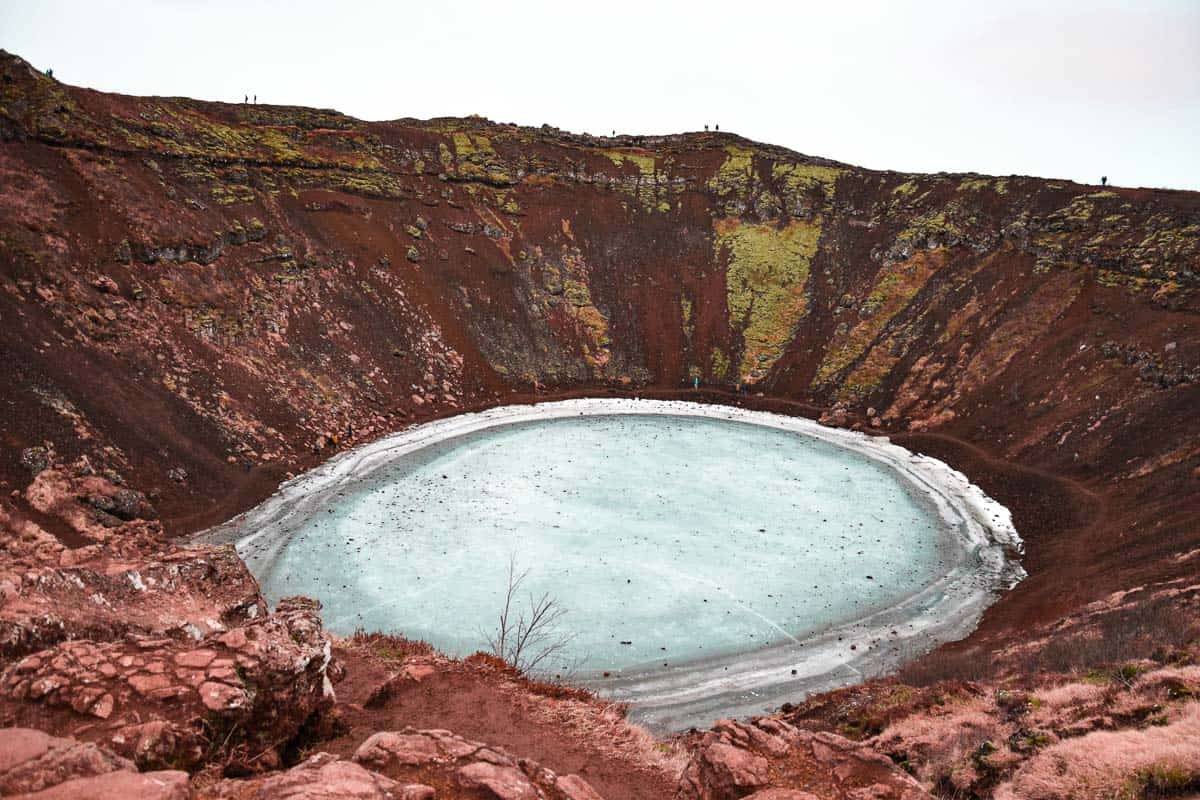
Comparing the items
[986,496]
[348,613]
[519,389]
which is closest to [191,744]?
[348,613]

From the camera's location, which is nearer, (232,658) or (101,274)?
(232,658)

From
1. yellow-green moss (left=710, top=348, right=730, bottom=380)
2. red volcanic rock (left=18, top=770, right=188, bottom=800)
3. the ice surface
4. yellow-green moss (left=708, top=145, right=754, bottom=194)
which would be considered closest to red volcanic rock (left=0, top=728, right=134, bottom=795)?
red volcanic rock (left=18, top=770, right=188, bottom=800)

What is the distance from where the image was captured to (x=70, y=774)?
632 centimetres

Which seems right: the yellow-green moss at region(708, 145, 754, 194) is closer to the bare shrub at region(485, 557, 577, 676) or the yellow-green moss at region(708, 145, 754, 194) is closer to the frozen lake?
the frozen lake

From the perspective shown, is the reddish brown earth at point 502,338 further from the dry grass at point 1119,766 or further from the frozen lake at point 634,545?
the frozen lake at point 634,545

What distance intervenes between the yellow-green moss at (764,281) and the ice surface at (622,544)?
15.9m

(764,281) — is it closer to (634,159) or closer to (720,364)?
(720,364)

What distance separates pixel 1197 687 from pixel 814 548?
18262mm

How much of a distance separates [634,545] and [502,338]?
28483mm

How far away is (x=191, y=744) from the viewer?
7828 millimetres

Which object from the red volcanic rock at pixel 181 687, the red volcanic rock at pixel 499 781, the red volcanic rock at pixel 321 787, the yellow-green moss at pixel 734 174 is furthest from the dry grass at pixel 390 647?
the yellow-green moss at pixel 734 174

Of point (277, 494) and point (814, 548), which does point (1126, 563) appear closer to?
point (814, 548)

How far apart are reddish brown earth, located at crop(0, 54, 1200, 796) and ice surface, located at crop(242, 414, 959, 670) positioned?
15.3 ft

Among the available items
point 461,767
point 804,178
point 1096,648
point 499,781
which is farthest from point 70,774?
point 804,178
